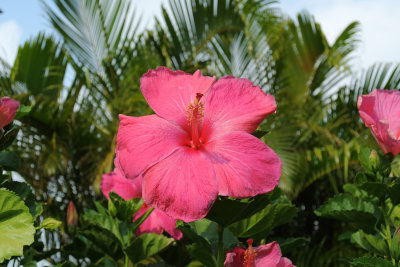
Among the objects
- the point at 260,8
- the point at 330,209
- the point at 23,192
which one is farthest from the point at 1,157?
the point at 260,8

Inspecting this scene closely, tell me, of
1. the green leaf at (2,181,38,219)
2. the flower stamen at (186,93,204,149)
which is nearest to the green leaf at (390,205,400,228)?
the flower stamen at (186,93,204,149)

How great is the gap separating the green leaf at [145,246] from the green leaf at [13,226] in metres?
0.24

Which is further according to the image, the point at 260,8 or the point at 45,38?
the point at 260,8

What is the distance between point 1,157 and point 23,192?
0.06m

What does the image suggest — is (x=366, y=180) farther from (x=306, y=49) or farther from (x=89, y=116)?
(x=306, y=49)

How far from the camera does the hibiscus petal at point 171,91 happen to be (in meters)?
0.55

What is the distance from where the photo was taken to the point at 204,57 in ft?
12.8

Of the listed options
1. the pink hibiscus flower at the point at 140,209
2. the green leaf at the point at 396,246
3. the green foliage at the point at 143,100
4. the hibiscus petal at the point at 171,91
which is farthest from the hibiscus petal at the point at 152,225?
the green foliage at the point at 143,100

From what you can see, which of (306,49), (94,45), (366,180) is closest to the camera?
(366,180)

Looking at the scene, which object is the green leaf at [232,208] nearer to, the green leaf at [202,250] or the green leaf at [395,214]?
the green leaf at [202,250]

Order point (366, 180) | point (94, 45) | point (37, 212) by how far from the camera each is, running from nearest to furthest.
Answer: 1. point (37, 212)
2. point (366, 180)
3. point (94, 45)

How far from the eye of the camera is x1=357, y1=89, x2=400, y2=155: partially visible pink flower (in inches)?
25.7

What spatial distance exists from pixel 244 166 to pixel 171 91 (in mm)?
160

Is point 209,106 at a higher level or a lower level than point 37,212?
higher
